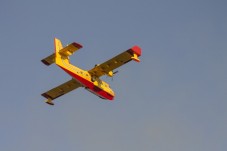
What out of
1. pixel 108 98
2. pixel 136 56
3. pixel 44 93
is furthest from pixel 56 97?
pixel 136 56

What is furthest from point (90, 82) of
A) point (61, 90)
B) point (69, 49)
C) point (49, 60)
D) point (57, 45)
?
point (61, 90)

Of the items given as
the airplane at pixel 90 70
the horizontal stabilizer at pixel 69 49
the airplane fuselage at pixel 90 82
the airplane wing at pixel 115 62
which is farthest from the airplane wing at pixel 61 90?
the horizontal stabilizer at pixel 69 49

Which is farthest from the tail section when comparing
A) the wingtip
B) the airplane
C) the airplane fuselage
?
the wingtip

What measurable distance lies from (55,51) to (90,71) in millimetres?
5171

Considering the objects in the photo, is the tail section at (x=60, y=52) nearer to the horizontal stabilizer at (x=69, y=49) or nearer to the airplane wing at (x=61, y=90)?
the horizontal stabilizer at (x=69, y=49)

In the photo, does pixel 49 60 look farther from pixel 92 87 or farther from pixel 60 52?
pixel 92 87

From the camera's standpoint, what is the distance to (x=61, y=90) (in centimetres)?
8731

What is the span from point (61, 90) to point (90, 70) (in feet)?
21.3

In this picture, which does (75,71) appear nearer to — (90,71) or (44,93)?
(90,71)

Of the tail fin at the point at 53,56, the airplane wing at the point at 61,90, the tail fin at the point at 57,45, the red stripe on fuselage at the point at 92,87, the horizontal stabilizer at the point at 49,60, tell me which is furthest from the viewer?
the airplane wing at the point at 61,90

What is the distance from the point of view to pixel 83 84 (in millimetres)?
81938

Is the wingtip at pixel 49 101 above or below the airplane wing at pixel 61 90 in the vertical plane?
below

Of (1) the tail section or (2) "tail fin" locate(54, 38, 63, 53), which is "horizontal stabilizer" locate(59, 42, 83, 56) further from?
(2) "tail fin" locate(54, 38, 63, 53)

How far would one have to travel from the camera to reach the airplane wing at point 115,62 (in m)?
80.9
